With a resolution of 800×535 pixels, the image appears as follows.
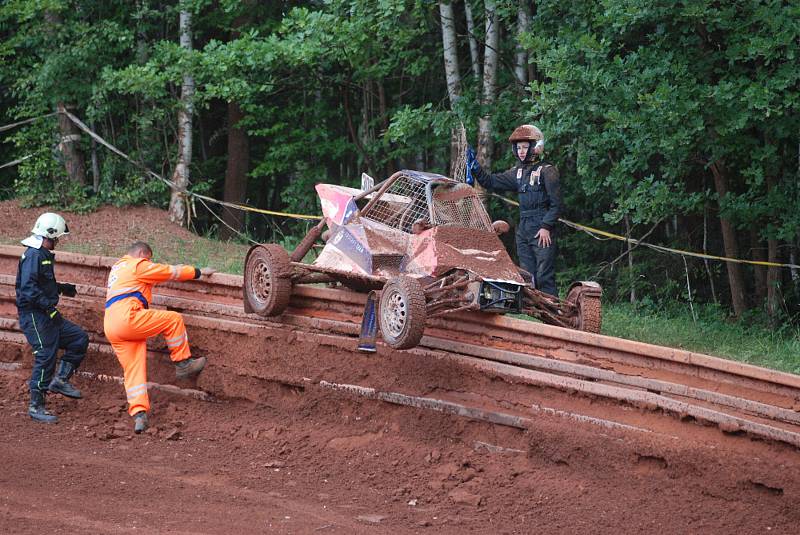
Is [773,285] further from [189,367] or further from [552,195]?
[189,367]

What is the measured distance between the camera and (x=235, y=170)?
66.5 ft

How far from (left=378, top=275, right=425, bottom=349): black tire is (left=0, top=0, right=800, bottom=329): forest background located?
13.7 ft

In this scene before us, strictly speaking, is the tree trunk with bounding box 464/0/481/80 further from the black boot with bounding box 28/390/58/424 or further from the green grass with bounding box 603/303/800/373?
the black boot with bounding box 28/390/58/424

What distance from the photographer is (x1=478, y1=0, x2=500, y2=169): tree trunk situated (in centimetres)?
1623

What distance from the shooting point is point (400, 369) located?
409 inches

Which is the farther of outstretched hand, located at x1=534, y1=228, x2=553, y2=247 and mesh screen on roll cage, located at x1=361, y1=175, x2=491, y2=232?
outstretched hand, located at x1=534, y1=228, x2=553, y2=247

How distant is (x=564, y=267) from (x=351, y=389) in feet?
30.3

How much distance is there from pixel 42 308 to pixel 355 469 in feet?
12.4

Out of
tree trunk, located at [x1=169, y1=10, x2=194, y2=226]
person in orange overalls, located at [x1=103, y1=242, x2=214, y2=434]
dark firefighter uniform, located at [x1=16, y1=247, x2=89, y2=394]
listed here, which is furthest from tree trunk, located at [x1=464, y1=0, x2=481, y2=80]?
dark firefighter uniform, located at [x1=16, y1=247, x2=89, y2=394]

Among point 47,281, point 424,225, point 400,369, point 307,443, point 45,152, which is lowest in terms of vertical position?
point 307,443

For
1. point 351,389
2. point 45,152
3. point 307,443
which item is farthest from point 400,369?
point 45,152

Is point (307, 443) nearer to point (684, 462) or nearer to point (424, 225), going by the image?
point (424, 225)

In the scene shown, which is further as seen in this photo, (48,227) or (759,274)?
(759,274)

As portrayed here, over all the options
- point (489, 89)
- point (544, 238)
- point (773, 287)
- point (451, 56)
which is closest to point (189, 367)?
point (544, 238)
